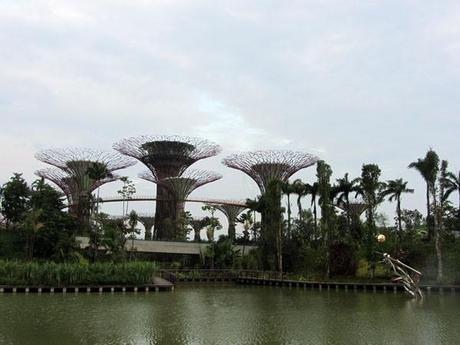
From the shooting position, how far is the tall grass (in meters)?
34.7

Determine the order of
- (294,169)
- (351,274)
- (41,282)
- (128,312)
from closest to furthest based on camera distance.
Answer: (128,312)
(41,282)
(351,274)
(294,169)

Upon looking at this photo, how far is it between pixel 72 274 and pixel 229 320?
59.1ft

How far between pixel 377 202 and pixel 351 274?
6719 millimetres

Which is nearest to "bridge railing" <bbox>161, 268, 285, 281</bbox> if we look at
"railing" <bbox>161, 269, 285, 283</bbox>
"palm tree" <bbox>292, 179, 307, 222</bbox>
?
"railing" <bbox>161, 269, 285, 283</bbox>

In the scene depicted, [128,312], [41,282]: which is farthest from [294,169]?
[128,312]

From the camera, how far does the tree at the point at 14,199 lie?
2031 inches

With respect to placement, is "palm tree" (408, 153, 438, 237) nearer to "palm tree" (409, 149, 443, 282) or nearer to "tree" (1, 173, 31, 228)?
"palm tree" (409, 149, 443, 282)

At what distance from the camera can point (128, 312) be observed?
2367 centimetres

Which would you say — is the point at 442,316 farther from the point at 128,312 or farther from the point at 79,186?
the point at 79,186

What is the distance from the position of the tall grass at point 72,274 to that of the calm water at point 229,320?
3428 mm

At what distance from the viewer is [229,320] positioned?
21.0 metres

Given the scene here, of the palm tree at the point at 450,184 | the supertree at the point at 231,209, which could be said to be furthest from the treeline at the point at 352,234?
the supertree at the point at 231,209

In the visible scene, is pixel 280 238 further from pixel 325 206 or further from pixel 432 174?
pixel 432 174

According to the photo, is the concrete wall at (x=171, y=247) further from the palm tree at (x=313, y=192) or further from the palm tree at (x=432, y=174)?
the palm tree at (x=432, y=174)
